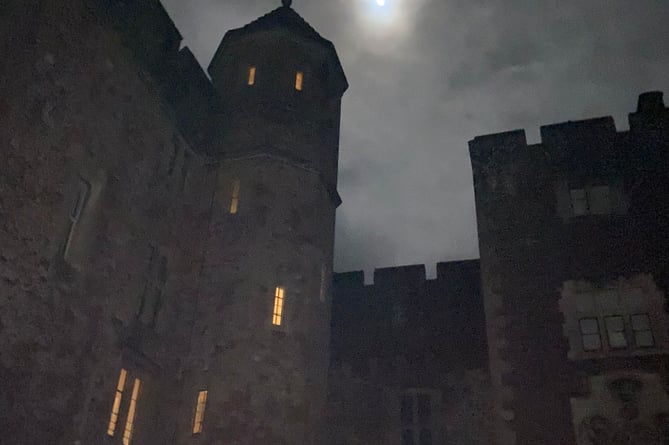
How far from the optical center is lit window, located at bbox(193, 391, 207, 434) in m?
14.6

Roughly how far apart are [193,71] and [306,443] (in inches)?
420

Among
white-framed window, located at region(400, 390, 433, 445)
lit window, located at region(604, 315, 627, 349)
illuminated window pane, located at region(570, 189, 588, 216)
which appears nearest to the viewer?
lit window, located at region(604, 315, 627, 349)

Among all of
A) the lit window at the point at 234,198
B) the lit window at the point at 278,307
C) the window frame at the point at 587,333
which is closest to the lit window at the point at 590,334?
the window frame at the point at 587,333

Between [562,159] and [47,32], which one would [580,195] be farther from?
[47,32]

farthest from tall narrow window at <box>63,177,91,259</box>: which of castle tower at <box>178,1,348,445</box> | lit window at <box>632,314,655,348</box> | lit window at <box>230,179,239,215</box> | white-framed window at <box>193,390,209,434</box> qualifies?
lit window at <box>632,314,655,348</box>

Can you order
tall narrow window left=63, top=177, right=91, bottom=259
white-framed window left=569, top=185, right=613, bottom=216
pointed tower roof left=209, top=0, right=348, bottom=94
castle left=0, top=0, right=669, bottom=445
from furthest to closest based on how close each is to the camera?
pointed tower roof left=209, top=0, right=348, bottom=94, white-framed window left=569, top=185, right=613, bottom=216, tall narrow window left=63, top=177, right=91, bottom=259, castle left=0, top=0, right=669, bottom=445

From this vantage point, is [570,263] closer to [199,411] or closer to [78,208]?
[199,411]

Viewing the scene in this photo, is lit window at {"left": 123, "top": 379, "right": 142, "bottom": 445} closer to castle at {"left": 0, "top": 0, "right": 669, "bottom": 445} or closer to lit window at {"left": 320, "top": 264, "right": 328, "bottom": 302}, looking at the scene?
castle at {"left": 0, "top": 0, "right": 669, "bottom": 445}

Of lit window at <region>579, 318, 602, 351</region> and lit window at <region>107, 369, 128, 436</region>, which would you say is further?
lit window at <region>107, 369, 128, 436</region>

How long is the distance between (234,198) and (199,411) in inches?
234

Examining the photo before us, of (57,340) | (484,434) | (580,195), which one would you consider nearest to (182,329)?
(57,340)

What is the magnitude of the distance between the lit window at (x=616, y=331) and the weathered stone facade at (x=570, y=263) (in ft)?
0.07

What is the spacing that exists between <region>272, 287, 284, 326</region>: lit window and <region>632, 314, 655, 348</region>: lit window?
8.34m

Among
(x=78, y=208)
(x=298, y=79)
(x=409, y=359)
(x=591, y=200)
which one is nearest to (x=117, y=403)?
(x=78, y=208)
